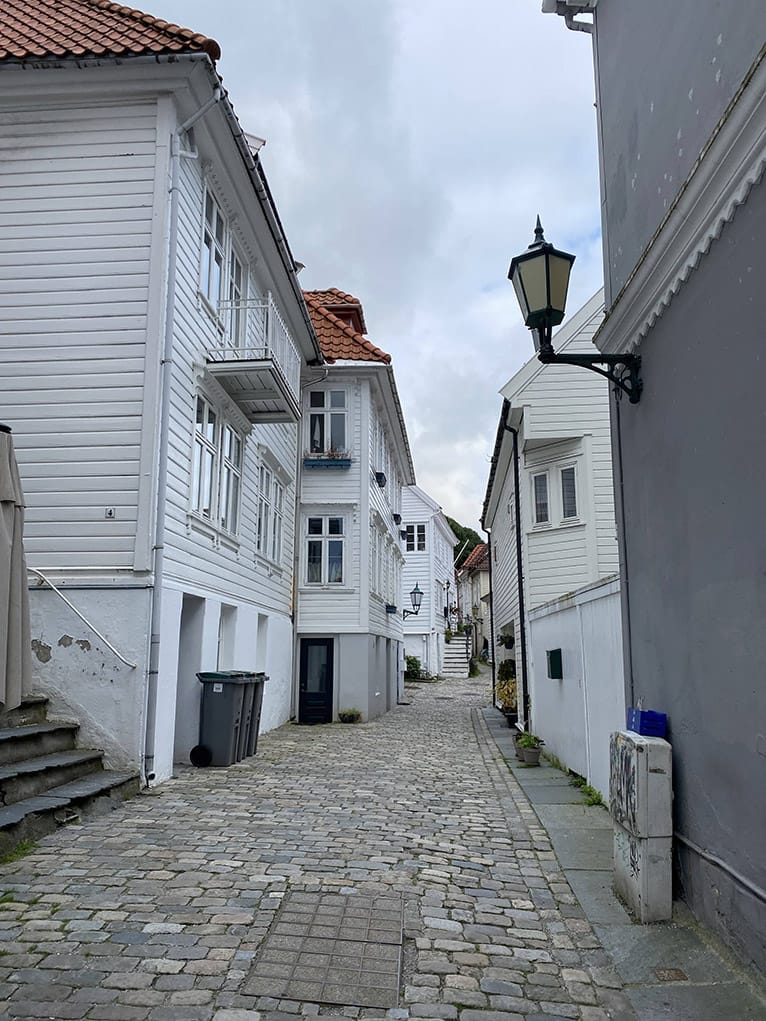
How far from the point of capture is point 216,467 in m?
11.8

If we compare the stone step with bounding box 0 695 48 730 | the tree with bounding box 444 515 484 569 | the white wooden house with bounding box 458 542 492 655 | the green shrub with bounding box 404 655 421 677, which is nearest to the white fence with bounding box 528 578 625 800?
the stone step with bounding box 0 695 48 730

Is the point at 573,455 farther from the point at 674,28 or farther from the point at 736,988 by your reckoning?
the point at 736,988

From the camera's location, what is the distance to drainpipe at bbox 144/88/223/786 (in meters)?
8.73

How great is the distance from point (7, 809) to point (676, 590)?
531cm

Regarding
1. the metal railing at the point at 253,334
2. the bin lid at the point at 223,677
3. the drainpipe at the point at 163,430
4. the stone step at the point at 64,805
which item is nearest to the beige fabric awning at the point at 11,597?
the stone step at the point at 64,805

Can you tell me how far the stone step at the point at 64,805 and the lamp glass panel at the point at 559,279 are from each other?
213 inches

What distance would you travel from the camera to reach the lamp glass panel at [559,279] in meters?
5.48

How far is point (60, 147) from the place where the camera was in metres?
9.95

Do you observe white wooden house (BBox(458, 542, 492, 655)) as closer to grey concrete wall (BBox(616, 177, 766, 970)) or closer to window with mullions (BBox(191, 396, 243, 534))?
window with mullions (BBox(191, 396, 243, 534))

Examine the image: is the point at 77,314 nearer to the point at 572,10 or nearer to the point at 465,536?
the point at 572,10

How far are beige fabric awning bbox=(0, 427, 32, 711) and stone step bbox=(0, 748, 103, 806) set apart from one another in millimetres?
866

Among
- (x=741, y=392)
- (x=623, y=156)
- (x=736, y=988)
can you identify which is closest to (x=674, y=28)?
(x=623, y=156)

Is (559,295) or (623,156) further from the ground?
(623,156)

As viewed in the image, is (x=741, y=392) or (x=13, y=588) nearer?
(x=741, y=392)
